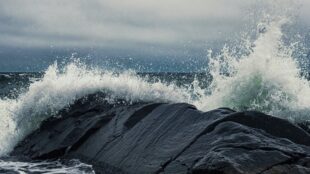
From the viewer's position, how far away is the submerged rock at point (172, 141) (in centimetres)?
531

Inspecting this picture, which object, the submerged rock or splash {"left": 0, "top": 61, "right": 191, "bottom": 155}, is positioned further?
splash {"left": 0, "top": 61, "right": 191, "bottom": 155}

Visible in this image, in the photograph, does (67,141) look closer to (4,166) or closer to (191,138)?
(4,166)

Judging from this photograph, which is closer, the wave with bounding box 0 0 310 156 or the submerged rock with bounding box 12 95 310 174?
the submerged rock with bounding box 12 95 310 174

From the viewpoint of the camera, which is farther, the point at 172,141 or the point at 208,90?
the point at 208,90

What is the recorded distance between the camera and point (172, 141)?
683cm

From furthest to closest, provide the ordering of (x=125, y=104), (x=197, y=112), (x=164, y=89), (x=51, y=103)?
(x=51, y=103)
(x=164, y=89)
(x=125, y=104)
(x=197, y=112)

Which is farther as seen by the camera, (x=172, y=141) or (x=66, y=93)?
(x=66, y=93)

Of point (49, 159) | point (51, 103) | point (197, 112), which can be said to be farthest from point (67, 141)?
point (197, 112)

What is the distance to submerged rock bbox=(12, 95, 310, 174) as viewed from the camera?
17.4ft

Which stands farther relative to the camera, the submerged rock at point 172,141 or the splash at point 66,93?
the splash at point 66,93

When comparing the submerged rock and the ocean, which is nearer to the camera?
the submerged rock

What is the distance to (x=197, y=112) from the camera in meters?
7.28

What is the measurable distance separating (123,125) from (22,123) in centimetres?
427

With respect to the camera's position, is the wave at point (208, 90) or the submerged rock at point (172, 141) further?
the wave at point (208, 90)
